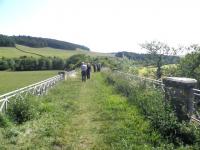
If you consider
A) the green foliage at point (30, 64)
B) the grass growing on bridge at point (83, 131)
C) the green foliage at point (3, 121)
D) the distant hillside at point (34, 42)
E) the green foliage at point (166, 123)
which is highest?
the distant hillside at point (34, 42)

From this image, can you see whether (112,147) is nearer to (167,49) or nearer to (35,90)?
(35,90)

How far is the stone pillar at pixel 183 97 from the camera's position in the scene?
8.96 m

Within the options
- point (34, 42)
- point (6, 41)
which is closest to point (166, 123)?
point (6, 41)

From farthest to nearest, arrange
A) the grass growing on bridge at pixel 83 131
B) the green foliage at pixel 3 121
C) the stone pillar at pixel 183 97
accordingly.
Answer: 1. the green foliage at pixel 3 121
2. the stone pillar at pixel 183 97
3. the grass growing on bridge at pixel 83 131

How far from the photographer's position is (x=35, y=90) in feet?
57.2

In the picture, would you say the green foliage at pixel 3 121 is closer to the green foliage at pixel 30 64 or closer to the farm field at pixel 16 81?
the farm field at pixel 16 81

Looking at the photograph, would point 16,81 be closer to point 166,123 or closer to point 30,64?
point 166,123

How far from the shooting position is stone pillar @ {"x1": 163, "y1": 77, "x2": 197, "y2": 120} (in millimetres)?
8961

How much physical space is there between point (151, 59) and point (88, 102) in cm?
2943

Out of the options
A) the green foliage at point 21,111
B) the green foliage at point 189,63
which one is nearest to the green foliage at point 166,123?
the green foliage at point 21,111

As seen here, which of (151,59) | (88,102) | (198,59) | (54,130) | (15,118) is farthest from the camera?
(151,59)

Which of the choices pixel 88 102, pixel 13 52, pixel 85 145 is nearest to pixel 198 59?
pixel 88 102

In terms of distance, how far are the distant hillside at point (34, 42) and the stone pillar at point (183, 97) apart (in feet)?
490

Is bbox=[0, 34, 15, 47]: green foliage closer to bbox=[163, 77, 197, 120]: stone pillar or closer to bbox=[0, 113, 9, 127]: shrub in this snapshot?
bbox=[0, 113, 9, 127]: shrub
